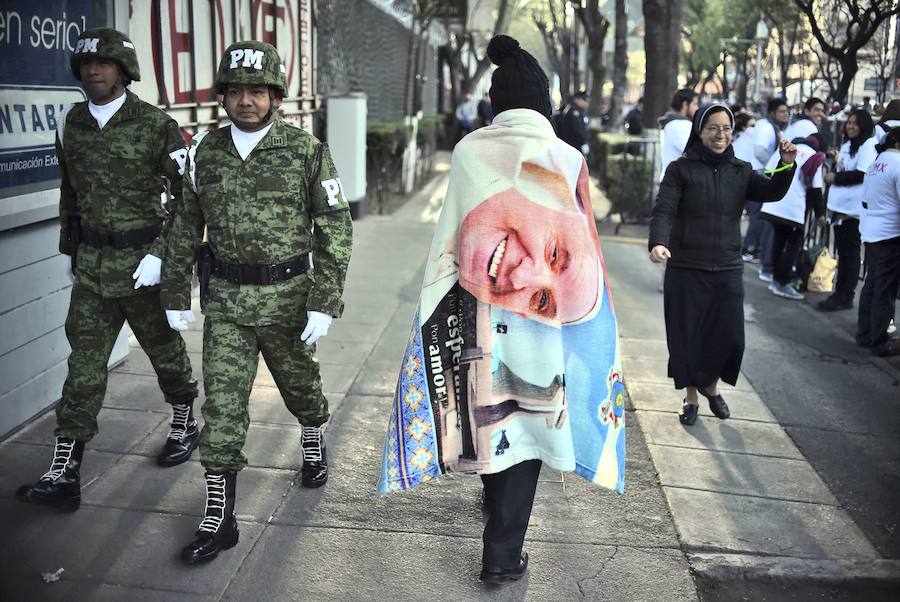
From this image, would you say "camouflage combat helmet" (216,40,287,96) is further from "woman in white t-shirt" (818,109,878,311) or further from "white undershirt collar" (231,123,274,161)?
"woman in white t-shirt" (818,109,878,311)

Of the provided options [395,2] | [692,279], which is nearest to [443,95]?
[395,2]

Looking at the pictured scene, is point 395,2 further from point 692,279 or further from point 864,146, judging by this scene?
point 692,279

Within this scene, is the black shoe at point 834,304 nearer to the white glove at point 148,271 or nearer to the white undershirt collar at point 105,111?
the white glove at point 148,271

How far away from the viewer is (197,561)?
3.75 meters

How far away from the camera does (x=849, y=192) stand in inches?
338

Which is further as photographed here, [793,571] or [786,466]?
[786,466]

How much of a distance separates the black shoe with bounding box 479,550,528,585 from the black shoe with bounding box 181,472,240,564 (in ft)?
3.40

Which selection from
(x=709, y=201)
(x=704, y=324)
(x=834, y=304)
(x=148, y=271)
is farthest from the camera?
(x=834, y=304)

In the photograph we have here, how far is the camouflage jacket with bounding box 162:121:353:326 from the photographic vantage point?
12.6 ft

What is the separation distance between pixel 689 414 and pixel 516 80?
287 centimetres

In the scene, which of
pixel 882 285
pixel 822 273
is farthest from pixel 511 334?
pixel 822 273

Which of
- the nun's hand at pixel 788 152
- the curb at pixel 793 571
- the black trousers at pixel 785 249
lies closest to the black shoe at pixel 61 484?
the curb at pixel 793 571

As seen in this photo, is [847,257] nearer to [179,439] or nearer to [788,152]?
[788,152]

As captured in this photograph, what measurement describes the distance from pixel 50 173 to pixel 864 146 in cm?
663
